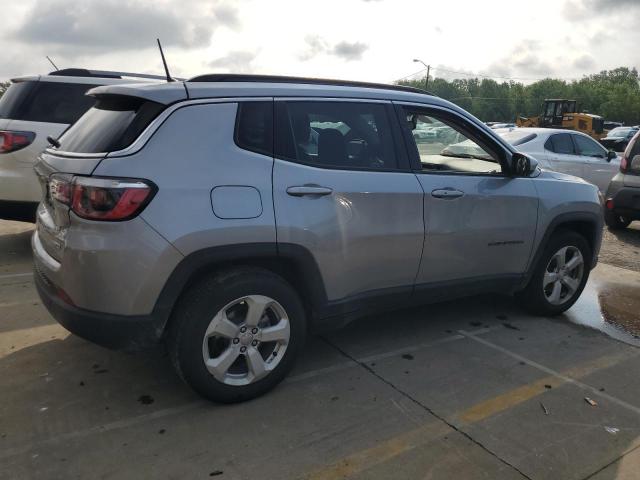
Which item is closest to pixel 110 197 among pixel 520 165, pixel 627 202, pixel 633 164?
pixel 520 165

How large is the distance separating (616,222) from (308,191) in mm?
7530

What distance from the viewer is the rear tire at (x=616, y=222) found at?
8.74 metres

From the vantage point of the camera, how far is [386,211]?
3.51 meters

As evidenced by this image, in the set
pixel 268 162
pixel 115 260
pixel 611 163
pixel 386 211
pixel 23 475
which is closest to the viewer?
pixel 23 475

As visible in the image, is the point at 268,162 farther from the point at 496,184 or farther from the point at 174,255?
the point at 496,184

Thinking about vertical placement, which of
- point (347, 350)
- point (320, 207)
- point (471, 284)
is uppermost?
point (320, 207)

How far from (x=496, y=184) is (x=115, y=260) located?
2.82 meters

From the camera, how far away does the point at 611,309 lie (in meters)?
5.16

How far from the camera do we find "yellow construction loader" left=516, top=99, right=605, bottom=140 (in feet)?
101

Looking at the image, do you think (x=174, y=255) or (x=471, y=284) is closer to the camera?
(x=174, y=255)

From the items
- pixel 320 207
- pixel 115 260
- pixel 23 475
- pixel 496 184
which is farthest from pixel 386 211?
pixel 23 475

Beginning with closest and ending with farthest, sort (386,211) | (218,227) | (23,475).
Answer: (23,475) → (218,227) → (386,211)

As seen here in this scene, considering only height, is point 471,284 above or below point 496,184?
below

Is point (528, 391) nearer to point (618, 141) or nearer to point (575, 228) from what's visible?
point (575, 228)
